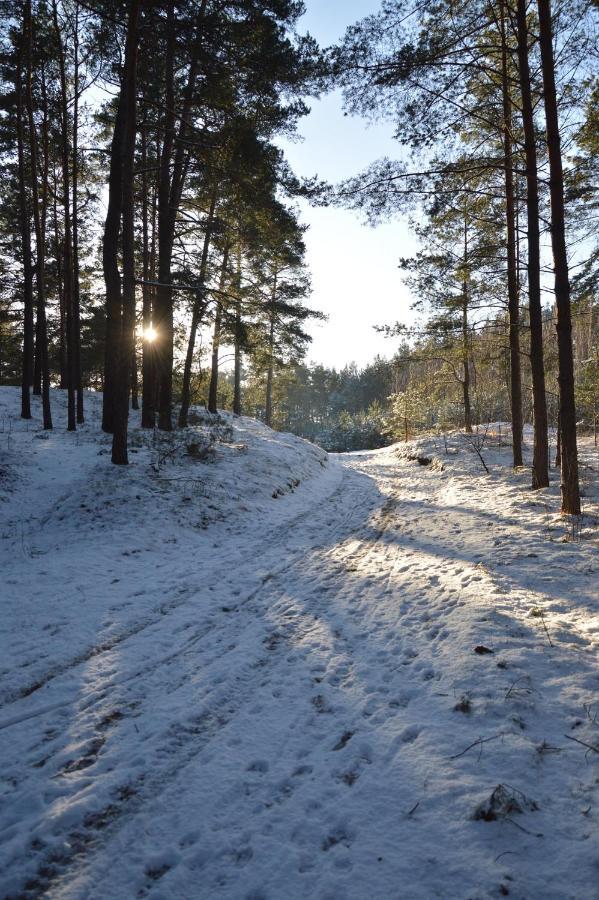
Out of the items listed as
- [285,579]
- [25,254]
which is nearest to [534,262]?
[285,579]

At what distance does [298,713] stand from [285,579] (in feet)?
9.12

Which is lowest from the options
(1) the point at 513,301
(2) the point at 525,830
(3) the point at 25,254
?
(2) the point at 525,830

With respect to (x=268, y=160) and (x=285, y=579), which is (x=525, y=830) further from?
(x=268, y=160)

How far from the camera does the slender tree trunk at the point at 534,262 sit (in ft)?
27.1

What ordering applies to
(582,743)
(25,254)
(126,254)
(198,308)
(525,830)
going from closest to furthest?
(525,830), (582,743), (126,254), (198,308), (25,254)

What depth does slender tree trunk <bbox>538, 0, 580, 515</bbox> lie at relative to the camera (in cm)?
726

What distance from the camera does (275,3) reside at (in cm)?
995

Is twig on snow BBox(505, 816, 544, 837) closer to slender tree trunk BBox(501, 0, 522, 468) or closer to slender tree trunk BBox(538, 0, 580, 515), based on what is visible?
slender tree trunk BBox(538, 0, 580, 515)

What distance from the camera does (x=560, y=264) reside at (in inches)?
289

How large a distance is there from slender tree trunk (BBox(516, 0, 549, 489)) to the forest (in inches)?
2.6

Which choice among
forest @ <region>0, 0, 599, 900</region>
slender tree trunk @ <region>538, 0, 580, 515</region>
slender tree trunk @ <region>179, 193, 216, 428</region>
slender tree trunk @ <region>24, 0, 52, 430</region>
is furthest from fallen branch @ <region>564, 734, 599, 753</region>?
slender tree trunk @ <region>24, 0, 52, 430</region>

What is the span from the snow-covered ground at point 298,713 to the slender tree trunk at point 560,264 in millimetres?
1125

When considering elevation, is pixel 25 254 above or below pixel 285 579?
above

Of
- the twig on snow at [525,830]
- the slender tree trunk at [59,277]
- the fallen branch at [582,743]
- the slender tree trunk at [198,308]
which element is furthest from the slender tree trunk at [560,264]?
the slender tree trunk at [59,277]
